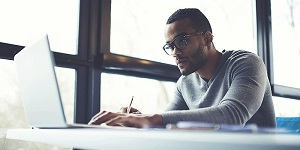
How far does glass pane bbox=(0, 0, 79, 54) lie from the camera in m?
1.70

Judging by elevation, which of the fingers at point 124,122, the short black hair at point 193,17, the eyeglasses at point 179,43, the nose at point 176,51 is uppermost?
the short black hair at point 193,17

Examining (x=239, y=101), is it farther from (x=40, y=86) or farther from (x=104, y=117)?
(x=40, y=86)

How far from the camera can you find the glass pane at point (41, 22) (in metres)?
1.70

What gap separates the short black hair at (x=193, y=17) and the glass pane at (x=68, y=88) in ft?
2.00

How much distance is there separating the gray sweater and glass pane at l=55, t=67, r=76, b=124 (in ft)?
1.76

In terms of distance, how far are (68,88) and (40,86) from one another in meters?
0.93

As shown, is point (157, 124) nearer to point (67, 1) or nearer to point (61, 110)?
point (61, 110)

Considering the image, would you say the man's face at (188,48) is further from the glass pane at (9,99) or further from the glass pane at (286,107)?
the glass pane at (286,107)

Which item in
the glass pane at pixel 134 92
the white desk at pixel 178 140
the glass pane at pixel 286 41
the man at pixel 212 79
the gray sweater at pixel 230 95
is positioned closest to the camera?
the white desk at pixel 178 140

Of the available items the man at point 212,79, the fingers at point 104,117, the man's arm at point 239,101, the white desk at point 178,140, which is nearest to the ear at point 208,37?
the man at point 212,79

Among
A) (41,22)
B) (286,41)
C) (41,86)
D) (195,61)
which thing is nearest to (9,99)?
(41,22)

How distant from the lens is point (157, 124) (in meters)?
0.97

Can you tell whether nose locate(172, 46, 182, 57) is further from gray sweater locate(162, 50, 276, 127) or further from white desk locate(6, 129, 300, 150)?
white desk locate(6, 129, 300, 150)

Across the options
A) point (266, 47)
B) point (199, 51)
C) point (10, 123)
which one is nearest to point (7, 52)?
point (10, 123)
